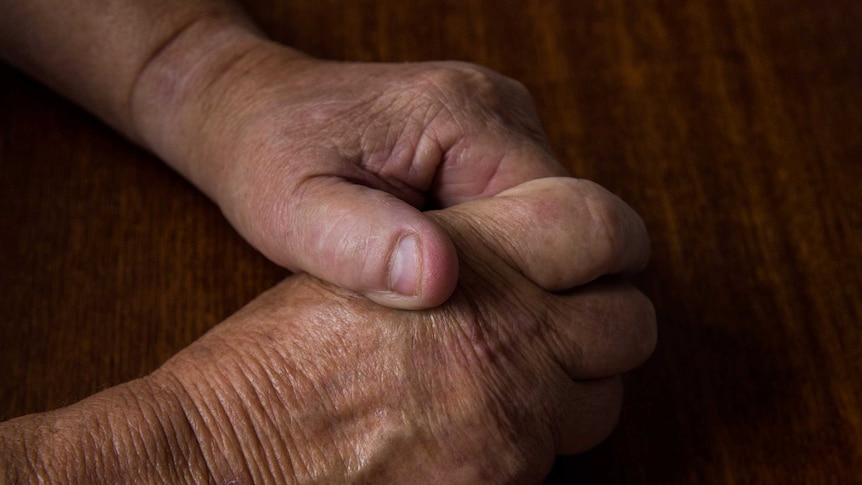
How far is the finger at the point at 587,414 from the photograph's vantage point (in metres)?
0.81

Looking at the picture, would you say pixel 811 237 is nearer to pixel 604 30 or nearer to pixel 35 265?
pixel 604 30

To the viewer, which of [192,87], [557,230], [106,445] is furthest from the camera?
[192,87]

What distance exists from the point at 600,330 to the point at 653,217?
215 millimetres

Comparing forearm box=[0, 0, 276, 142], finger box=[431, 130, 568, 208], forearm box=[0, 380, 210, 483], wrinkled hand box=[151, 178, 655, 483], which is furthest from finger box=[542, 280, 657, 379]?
forearm box=[0, 0, 276, 142]

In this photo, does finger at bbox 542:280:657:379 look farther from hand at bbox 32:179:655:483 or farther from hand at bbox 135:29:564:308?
hand at bbox 135:29:564:308

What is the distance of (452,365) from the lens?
29.6 inches

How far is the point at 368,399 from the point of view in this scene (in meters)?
0.74

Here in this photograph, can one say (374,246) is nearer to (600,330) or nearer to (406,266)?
(406,266)

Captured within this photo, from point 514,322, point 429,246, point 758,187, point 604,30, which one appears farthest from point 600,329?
point 604,30

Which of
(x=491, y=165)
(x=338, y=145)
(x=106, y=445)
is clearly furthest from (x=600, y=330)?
(x=106, y=445)

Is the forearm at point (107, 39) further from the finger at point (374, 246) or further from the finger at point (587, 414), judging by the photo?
the finger at point (587, 414)

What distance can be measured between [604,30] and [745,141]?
22 centimetres

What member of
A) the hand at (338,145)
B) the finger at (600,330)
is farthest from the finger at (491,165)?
the finger at (600,330)

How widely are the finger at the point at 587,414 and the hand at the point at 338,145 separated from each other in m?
0.17
